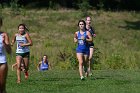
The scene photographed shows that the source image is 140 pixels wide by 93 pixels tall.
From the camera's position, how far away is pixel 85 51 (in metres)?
17.8

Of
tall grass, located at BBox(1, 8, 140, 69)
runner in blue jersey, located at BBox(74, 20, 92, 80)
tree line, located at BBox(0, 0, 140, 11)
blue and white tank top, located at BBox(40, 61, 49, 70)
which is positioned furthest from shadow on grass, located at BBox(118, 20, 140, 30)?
runner in blue jersey, located at BBox(74, 20, 92, 80)

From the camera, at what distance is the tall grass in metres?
35.0

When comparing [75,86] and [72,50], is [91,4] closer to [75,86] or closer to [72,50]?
[72,50]

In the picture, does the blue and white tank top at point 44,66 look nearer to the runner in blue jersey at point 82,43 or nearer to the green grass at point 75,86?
the green grass at point 75,86

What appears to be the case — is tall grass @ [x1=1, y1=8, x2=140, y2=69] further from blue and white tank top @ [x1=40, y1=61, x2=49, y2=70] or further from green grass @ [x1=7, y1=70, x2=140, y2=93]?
green grass @ [x1=7, y1=70, x2=140, y2=93]

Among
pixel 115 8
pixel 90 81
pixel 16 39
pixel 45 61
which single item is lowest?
pixel 115 8

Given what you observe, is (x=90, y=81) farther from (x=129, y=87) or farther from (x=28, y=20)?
(x=28, y=20)

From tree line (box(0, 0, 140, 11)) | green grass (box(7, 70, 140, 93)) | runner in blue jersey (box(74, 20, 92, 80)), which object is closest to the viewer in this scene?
green grass (box(7, 70, 140, 93))

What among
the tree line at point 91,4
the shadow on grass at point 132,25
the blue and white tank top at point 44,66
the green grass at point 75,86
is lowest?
the shadow on grass at point 132,25

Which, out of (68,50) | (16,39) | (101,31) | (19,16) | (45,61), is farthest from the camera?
(19,16)

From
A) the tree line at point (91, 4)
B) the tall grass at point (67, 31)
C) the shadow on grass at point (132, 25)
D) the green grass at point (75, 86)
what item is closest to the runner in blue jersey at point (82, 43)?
the green grass at point (75, 86)

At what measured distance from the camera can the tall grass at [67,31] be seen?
115 feet

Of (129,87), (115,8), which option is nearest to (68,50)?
(129,87)

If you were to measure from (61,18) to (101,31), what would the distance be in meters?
5.89
